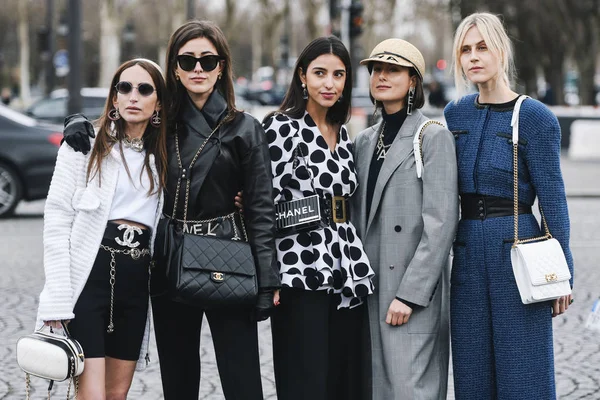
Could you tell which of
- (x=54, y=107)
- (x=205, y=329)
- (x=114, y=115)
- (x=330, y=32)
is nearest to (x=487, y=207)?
(x=114, y=115)

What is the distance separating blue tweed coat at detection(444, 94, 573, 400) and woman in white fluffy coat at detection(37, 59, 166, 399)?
4.12 ft

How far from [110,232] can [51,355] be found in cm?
50

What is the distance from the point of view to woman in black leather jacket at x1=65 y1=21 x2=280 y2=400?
383cm

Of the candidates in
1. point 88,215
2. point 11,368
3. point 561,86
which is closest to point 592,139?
point 561,86

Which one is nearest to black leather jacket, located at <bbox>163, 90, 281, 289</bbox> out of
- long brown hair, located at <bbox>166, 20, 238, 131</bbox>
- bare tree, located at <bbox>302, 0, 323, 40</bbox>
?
long brown hair, located at <bbox>166, 20, 238, 131</bbox>

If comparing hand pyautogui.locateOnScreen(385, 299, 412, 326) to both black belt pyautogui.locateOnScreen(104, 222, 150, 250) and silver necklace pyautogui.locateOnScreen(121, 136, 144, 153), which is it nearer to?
black belt pyautogui.locateOnScreen(104, 222, 150, 250)

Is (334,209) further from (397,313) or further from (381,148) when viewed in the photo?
(397,313)

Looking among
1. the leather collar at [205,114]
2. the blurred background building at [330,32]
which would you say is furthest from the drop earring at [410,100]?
the leather collar at [205,114]

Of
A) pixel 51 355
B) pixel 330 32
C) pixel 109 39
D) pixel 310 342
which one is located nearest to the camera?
pixel 51 355

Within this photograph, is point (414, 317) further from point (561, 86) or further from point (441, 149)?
point (561, 86)

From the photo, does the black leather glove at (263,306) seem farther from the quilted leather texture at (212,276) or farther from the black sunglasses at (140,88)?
the black sunglasses at (140,88)

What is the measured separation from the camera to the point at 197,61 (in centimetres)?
389

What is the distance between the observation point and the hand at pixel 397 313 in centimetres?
400

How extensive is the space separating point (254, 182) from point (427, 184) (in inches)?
27.3
